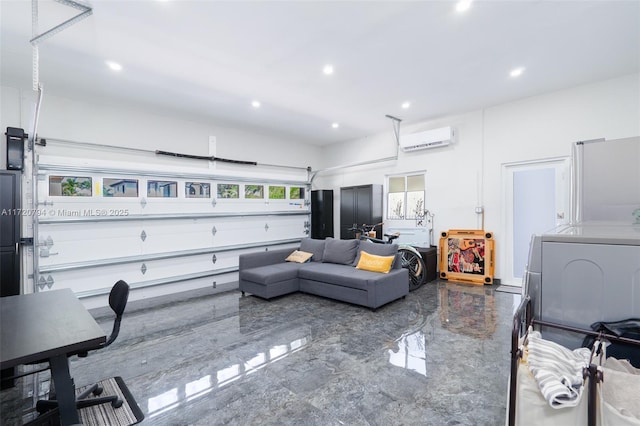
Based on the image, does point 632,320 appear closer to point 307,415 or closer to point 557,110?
point 307,415

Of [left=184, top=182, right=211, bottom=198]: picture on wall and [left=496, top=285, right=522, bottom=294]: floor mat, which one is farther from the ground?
[left=184, top=182, right=211, bottom=198]: picture on wall

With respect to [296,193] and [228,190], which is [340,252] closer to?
[228,190]

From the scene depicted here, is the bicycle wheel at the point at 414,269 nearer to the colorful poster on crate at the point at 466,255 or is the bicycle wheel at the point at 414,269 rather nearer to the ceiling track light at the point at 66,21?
the colorful poster on crate at the point at 466,255

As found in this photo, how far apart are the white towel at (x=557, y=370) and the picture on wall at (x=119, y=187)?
5.54m

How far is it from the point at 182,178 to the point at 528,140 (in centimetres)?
614

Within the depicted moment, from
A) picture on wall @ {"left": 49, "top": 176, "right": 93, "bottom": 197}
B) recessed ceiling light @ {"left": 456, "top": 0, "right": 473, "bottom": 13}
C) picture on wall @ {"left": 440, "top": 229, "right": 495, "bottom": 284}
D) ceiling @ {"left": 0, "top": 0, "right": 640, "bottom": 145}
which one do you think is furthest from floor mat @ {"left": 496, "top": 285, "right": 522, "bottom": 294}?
picture on wall @ {"left": 49, "top": 176, "right": 93, "bottom": 197}

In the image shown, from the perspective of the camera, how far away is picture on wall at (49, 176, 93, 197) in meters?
4.19

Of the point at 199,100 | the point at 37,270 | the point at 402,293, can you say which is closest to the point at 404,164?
the point at 402,293

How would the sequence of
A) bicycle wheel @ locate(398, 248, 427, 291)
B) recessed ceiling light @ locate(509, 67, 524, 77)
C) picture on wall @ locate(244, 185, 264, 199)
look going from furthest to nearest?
picture on wall @ locate(244, 185, 264, 199), bicycle wheel @ locate(398, 248, 427, 291), recessed ceiling light @ locate(509, 67, 524, 77)

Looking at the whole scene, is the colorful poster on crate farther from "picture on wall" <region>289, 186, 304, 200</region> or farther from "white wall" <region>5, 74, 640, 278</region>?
"picture on wall" <region>289, 186, 304, 200</region>

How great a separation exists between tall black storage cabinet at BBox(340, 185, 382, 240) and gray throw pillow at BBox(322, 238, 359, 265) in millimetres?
1725

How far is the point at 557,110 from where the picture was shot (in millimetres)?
4609

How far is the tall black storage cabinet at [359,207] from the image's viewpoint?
6700mm

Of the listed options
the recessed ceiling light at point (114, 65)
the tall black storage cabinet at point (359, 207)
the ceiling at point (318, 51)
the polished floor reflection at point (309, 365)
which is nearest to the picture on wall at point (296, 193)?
the tall black storage cabinet at point (359, 207)
